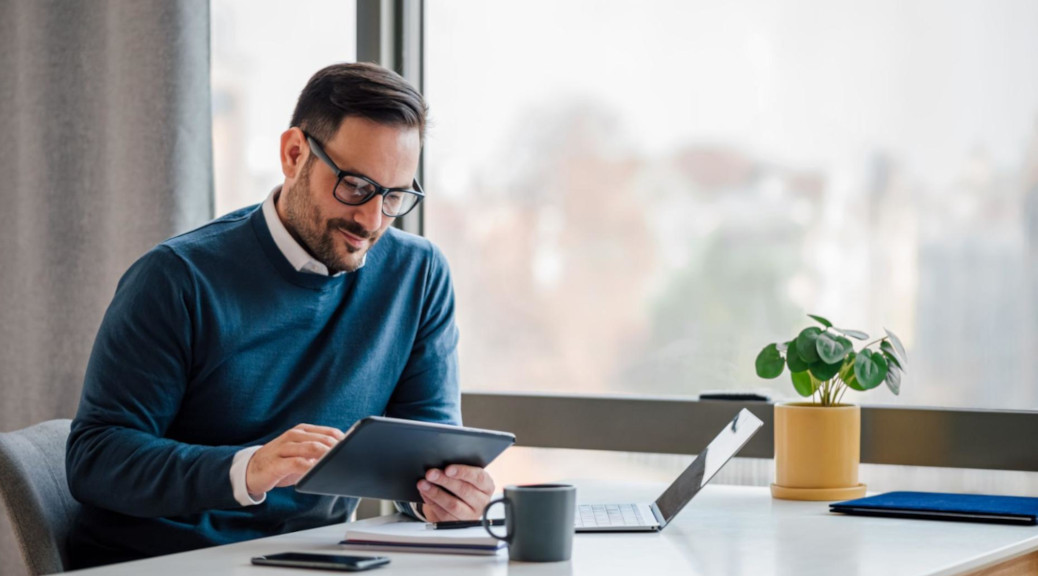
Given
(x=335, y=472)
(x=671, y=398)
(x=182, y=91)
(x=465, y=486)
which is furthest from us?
(x=182, y=91)

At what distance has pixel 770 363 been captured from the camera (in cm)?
210

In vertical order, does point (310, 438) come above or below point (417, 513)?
above

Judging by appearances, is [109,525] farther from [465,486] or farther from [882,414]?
[882,414]

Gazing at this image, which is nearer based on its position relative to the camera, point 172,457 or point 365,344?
point 172,457

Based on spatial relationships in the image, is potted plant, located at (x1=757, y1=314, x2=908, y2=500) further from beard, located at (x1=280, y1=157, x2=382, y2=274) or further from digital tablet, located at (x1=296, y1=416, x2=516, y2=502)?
beard, located at (x1=280, y1=157, x2=382, y2=274)

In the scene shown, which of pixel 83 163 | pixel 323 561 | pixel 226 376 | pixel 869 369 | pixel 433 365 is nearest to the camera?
pixel 323 561

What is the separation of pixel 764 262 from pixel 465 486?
1061 mm

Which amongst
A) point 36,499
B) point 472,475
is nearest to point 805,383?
point 472,475

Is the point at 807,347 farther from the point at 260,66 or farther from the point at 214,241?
the point at 260,66

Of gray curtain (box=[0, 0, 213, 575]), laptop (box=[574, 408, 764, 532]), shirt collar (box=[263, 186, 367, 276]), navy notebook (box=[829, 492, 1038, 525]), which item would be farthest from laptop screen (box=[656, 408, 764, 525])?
gray curtain (box=[0, 0, 213, 575])

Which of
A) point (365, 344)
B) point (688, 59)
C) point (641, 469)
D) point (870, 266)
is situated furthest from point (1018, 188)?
point (365, 344)

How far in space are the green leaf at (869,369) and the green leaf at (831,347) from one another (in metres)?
0.03

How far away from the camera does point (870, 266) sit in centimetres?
236

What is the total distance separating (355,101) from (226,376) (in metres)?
0.50
